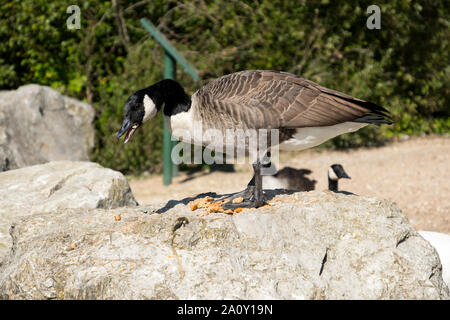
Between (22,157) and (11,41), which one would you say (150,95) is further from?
(11,41)

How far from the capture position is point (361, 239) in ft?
12.9

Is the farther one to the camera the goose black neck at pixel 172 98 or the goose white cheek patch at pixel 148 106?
the goose black neck at pixel 172 98

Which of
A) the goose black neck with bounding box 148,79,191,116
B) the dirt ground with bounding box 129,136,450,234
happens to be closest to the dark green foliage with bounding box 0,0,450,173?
the dirt ground with bounding box 129,136,450,234

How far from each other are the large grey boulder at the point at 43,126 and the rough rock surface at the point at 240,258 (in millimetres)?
5449

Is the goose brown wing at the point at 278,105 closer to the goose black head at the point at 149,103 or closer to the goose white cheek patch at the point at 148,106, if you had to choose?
the goose black head at the point at 149,103

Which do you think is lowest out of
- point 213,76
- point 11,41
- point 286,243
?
point 286,243

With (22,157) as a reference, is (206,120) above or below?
above

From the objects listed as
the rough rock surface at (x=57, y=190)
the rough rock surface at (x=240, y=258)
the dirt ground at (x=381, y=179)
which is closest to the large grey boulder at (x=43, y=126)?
the dirt ground at (x=381, y=179)

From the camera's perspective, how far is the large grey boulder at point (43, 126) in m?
9.51

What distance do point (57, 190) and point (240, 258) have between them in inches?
110

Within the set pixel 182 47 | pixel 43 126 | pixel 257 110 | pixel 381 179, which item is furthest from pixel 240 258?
pixel 182 47

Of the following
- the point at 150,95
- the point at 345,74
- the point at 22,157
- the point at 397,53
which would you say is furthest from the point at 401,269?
the point at 397,53

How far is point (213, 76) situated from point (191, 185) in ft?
8.48

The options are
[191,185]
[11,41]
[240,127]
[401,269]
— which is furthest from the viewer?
[11,41]
